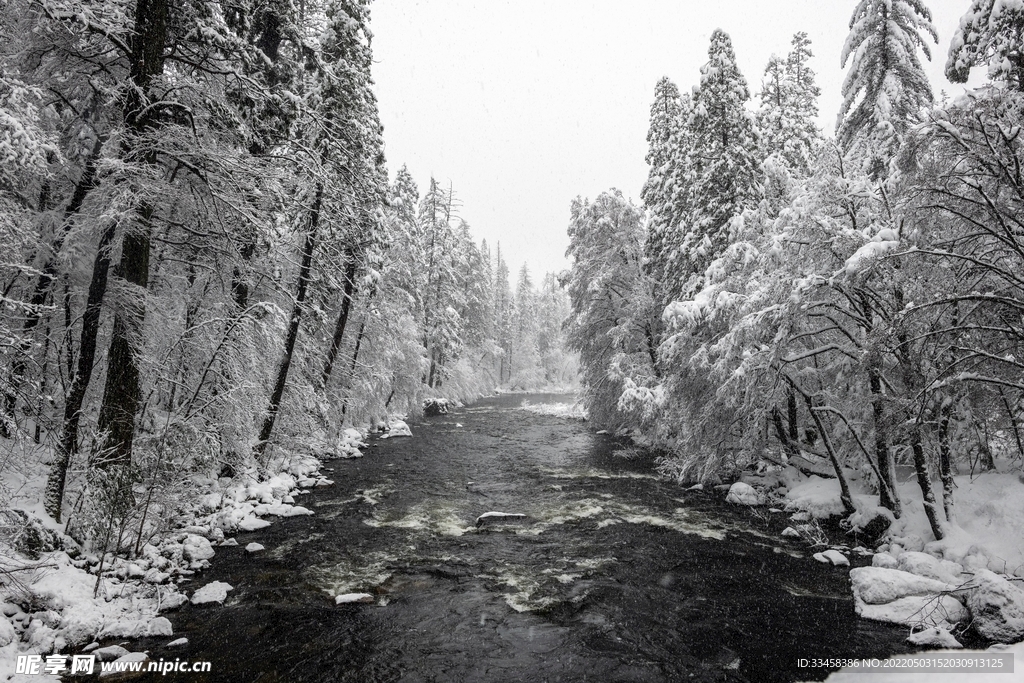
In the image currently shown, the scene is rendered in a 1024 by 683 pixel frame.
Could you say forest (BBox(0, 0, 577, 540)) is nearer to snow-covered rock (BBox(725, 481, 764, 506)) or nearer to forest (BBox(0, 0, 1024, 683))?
forest (BBox(0, 0, 1024, 683))

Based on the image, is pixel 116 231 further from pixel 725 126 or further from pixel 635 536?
pixel 725 126

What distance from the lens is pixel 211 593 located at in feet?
23.2

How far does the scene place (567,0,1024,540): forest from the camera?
681 cm

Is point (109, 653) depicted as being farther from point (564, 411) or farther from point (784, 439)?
point (564, 411)

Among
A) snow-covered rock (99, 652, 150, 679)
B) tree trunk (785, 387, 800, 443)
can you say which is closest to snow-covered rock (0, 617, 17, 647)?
snow-covered rock (99, 652, 150, 679)

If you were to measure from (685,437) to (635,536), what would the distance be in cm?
457

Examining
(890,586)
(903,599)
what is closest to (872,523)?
(890,586)

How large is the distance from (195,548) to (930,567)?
1222cm

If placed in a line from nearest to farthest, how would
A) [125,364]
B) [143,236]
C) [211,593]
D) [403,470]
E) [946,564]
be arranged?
[211,593], [125,364], [143,236], [946,564], [403,470]

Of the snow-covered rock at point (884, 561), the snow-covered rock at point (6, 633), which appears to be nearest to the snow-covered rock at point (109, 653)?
the snow-covered rock at point (6, 633)

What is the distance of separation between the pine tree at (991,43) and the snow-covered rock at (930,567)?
7059mm

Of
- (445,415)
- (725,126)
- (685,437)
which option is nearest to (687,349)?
(685,437)

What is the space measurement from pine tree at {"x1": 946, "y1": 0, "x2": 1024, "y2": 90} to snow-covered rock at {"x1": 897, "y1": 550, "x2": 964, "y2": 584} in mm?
7059

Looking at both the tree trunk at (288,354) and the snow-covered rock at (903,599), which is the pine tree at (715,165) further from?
the tree trunk at (288,354)
